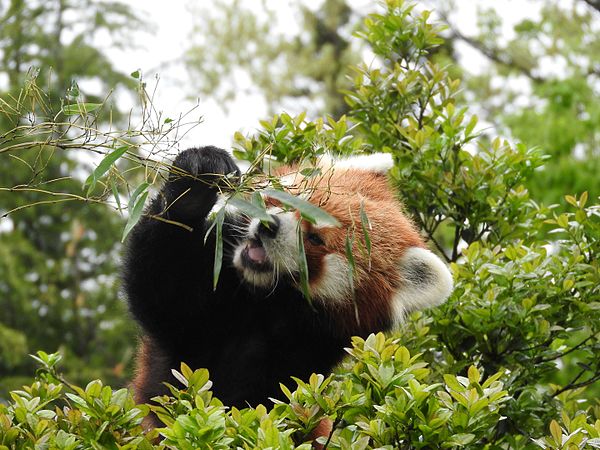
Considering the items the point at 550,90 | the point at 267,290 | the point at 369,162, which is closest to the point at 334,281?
the point at 267,290

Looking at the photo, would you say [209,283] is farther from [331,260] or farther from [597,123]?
[597,123]

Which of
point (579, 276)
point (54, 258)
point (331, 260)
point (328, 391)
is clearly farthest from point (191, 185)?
point (54, 258)

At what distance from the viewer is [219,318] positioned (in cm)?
320

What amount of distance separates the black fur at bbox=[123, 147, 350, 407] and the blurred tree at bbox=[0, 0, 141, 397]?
494 centimetres

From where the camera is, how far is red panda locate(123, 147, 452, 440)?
122 inches

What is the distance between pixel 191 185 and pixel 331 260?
67 centimetres

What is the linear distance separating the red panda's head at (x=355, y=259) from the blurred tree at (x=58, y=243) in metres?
5.14

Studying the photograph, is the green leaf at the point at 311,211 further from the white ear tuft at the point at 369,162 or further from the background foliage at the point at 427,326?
the white ear tuft at the point at 369,162

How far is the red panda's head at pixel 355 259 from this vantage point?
10.1ft

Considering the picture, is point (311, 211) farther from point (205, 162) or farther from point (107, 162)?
point (205, 162)

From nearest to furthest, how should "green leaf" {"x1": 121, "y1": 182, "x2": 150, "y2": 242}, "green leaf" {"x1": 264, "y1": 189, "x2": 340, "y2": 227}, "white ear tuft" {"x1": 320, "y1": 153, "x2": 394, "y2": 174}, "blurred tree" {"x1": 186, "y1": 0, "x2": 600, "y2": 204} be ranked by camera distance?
"green leaf" {"x1": 264, "y1": 189, "x2": 340, "y2": 227}, "green leaf" {"x1": 121, "y1": 182, "x2": 150, "y2": 242}, "white ear tuft" {"x1": 320, "y1": 153, "x2": 394, "y2": 174}, "blurred tree" {"x1": 186, "y1": 0, "x2": 600, "y2": 204}

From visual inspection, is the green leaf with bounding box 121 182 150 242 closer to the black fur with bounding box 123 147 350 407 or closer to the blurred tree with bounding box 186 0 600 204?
the black fur with bounding box 123 147 350 407

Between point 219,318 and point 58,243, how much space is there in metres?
7.59

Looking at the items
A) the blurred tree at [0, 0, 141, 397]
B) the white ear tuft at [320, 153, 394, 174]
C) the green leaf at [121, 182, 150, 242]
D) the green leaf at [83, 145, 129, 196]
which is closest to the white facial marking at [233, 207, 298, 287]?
the white ear tuft at [320, 153, 394, 174]
